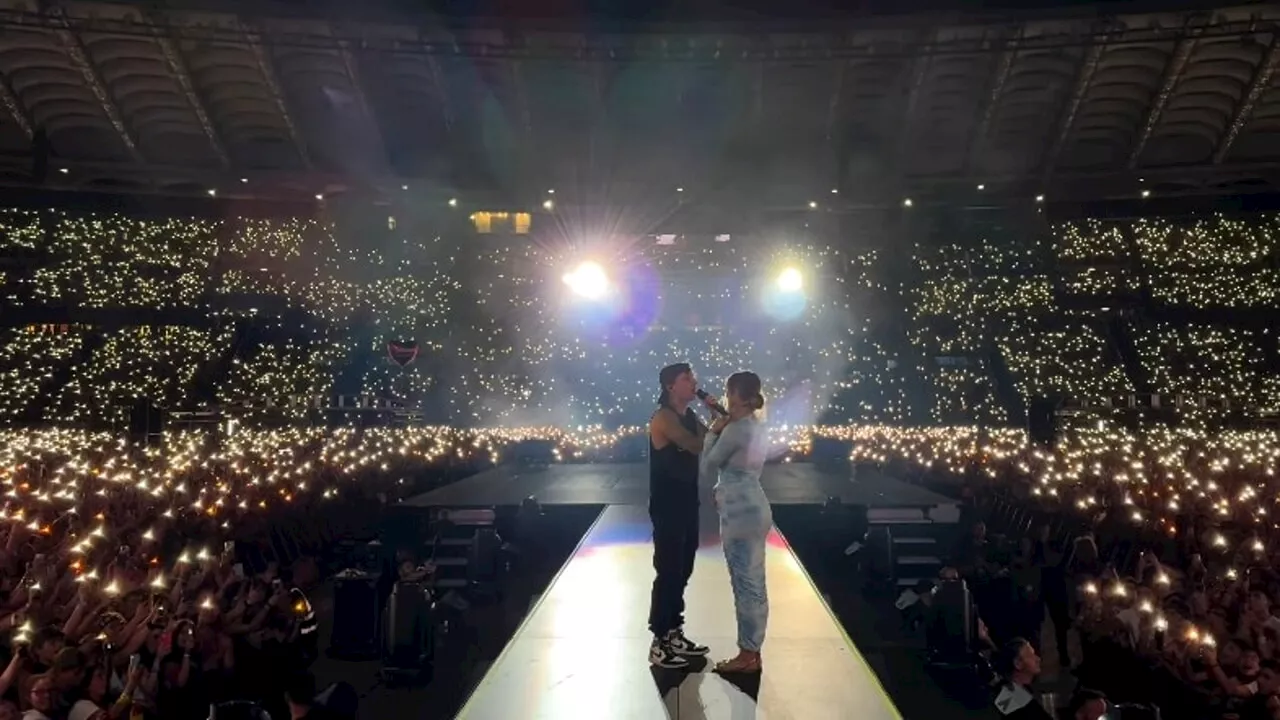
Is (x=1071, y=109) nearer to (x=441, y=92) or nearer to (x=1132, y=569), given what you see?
(x=441, y=92)

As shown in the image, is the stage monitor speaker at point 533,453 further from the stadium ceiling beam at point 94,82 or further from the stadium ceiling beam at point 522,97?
the stadium ceiling beam at point 94,82

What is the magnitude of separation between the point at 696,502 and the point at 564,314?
3378 centimetres

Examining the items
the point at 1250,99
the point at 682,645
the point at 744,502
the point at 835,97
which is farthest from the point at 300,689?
the point at 1250,99

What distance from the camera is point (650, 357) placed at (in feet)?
139

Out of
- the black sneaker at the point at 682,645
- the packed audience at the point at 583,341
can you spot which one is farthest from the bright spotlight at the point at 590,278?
the black sneaker at the point at 682,645

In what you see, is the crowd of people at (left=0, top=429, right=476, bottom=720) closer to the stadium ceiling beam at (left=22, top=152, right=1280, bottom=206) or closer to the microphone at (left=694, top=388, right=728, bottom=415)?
the microphone at (left=694, top=388, right=728, bottom=415)

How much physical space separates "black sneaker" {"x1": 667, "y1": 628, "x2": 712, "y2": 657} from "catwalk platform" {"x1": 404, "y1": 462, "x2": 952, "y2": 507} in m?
8.62

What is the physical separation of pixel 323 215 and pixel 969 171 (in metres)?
25.8

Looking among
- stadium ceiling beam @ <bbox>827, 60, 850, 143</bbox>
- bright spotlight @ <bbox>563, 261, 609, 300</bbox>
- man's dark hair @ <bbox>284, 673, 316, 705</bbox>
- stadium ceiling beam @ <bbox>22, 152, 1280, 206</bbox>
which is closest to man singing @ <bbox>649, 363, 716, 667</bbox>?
man's dark hair @ <bbox>284, 673, 316, 705</bbox>

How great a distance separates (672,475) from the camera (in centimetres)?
721

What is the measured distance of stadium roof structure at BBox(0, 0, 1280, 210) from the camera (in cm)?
3152

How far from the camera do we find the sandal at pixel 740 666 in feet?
22.4

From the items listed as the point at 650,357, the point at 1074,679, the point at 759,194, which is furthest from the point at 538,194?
the point at 1074,679

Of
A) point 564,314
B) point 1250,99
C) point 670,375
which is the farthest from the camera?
point 564,314
